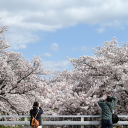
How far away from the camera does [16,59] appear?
1548 cm

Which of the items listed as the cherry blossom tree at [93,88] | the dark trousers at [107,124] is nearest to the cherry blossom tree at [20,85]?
the cherry blossom tree at [93,88]

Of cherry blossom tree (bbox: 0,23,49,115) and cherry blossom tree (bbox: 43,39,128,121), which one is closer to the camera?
cherry blossom tree (bbox: 43,39,128,121)

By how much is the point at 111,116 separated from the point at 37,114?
7.36 feet

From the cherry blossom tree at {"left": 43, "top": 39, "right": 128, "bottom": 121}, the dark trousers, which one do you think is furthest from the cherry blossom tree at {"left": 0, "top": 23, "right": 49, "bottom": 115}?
the dark trousers

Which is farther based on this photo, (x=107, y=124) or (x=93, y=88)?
(x=93, y=88)

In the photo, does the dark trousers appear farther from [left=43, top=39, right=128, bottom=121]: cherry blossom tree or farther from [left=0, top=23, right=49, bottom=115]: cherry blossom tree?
[left=0, top=23, right=49, bottom=115]: cherry blossom tree

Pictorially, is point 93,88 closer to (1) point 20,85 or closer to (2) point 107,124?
(2) point 107,124

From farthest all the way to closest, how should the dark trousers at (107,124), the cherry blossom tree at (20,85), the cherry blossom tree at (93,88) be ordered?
the cherry blossom tree at (20,85) < the cherry blossom tree at (93,88) < the dark trousers at (107,124)

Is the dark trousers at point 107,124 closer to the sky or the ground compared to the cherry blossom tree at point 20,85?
closer to the ground

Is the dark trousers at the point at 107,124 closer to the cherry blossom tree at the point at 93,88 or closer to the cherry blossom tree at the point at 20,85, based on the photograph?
the cherry blossom tree at the point at 93,88

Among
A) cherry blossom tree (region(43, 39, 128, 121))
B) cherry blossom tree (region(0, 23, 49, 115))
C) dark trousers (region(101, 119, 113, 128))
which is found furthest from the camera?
cherry blossom tree (region(0, 23, 49, 115))

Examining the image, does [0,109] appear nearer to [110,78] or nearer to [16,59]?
[16,59]

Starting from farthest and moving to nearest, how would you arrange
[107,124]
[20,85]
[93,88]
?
1. [20,85]
2. [93,88]
3. [107,124]

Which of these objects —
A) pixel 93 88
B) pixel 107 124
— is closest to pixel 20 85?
pixel 93 88
